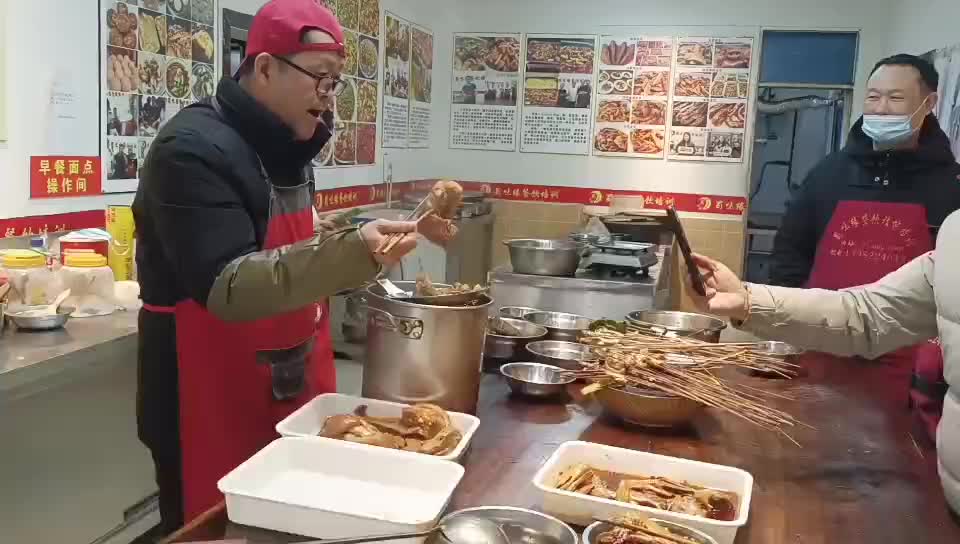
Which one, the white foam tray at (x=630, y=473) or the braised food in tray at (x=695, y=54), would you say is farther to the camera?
the braised food in tray at (x=695, y=54)

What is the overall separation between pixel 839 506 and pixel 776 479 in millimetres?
143

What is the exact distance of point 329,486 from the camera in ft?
4.79

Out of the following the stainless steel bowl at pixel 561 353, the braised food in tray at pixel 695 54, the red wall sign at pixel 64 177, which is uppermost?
the braised food in tray at pixel 695 54

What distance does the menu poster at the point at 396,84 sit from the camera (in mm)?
5648

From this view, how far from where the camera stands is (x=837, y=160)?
3365mm

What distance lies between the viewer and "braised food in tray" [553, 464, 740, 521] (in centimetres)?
142

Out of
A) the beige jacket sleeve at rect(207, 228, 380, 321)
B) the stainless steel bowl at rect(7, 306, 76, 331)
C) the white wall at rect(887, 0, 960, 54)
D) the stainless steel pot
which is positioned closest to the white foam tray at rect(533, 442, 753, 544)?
the stainless steel pot

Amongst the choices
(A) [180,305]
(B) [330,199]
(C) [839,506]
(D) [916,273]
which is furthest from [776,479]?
(B) [330,199]

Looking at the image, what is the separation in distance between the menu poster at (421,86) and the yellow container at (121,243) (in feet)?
11.3

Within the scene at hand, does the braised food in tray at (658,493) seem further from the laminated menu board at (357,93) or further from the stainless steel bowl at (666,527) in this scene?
the laminated menu board at (357,93)

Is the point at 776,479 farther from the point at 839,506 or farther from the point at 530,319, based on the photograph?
the point at 530,319

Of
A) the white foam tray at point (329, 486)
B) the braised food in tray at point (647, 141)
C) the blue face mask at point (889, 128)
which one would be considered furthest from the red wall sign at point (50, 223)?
the braised food in tray at point (647, 141)

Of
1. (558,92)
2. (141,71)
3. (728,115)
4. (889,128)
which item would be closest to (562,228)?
(558,92)

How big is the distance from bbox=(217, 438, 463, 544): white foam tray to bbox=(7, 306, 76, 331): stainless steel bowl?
1343 mm
